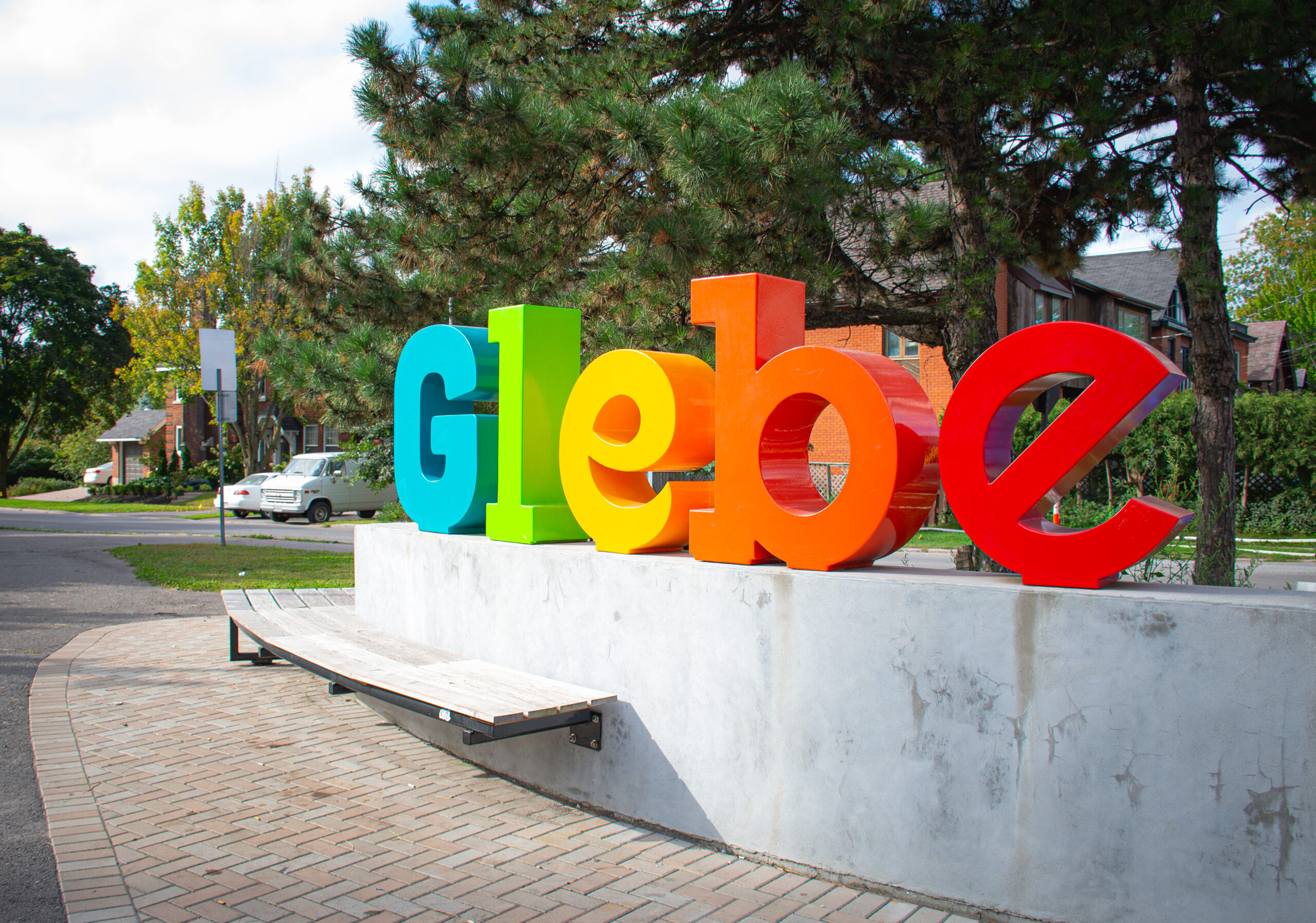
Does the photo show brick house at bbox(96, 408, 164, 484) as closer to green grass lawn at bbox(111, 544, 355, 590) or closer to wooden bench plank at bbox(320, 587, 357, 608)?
green grass lawn at bbox(111, 544, 355, 590)

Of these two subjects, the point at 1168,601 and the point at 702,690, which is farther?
the point at 702,690

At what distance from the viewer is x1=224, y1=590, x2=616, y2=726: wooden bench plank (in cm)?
419

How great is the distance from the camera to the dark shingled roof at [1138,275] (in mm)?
40094

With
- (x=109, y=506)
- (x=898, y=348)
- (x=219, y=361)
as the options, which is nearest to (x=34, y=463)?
(x=109, y=506)

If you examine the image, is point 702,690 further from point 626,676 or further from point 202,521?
point 202,521

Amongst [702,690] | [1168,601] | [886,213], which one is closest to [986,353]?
[1168,601]

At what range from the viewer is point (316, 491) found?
2733 centimetres

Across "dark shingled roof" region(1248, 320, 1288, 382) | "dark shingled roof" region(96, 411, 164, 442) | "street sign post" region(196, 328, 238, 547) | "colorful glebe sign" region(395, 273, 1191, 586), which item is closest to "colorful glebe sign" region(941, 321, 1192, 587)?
"colorful glebe sign" region(395, 273, 1191, 586)

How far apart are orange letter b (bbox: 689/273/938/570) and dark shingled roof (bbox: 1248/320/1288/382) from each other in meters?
55.6

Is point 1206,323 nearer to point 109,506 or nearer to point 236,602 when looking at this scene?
point 236,602

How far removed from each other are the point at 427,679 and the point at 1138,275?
146ft

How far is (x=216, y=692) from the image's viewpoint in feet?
22.8

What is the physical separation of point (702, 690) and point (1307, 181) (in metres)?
8.34

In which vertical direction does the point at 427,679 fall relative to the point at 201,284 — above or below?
below
